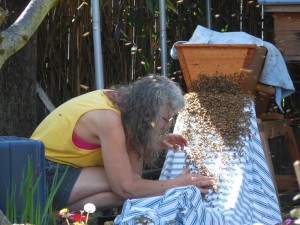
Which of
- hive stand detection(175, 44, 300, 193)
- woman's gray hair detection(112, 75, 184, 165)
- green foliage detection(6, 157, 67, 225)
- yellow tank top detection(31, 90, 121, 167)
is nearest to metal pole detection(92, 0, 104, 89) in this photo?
hive stand detection(175, 44, 300, 193)

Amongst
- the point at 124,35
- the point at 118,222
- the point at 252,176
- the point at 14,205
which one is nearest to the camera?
the point at 14,205

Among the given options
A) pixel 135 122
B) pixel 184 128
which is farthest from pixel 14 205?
pixel 184 128

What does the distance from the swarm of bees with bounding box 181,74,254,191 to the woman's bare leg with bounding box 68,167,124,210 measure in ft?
1.48

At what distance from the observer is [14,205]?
300cm

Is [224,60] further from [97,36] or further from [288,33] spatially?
[97,36]

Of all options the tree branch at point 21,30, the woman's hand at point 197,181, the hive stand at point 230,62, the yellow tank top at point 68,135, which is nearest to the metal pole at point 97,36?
the hive stand at point 230,62

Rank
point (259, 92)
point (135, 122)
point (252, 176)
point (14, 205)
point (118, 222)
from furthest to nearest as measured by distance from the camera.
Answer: point (259, 92), point (252, 176), point (135, 122), point (118, 222), point (14, 205)

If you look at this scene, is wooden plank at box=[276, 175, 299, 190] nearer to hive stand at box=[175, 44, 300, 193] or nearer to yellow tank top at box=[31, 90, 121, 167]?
hive stand at box=[175, 44, 300, 193]

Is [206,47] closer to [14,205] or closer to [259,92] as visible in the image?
[259,92]

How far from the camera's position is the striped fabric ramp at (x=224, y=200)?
10.8 ft

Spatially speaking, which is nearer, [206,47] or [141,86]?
[141,86]

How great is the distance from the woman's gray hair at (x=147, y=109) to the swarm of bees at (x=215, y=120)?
12.9 inches

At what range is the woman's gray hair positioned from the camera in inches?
148

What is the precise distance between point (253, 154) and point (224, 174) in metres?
0.36
